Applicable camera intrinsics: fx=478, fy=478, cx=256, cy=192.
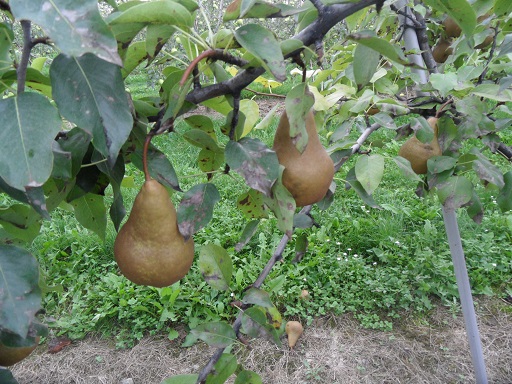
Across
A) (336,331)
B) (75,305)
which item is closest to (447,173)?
(336,331)

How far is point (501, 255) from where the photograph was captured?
101 inches

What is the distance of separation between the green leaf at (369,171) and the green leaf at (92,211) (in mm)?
543

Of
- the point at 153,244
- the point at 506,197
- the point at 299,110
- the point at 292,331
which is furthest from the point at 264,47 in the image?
the point at 292,331

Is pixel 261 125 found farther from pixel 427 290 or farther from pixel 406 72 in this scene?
pixel 427 290

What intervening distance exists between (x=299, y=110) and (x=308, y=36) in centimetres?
10

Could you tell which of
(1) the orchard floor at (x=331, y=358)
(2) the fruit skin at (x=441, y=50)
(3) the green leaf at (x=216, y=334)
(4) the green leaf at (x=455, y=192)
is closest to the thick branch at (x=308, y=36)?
(3) the green leaf at (x=216, y=334)

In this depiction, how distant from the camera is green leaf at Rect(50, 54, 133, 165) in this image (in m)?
0.52

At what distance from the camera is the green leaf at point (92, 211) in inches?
33.4

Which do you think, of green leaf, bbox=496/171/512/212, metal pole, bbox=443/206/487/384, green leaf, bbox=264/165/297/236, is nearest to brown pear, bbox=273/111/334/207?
green leaf, bbox=264/165/297/236

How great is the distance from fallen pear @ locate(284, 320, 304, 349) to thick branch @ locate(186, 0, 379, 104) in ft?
5.28

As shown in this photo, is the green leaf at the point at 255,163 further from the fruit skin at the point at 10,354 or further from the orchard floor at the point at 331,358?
the orchard floor at the point at 331,358

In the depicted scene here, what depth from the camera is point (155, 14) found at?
1.81ft

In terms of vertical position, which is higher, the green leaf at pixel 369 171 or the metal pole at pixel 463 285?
the green leaf at pixel 369 171

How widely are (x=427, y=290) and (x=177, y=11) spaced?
2.14 m
